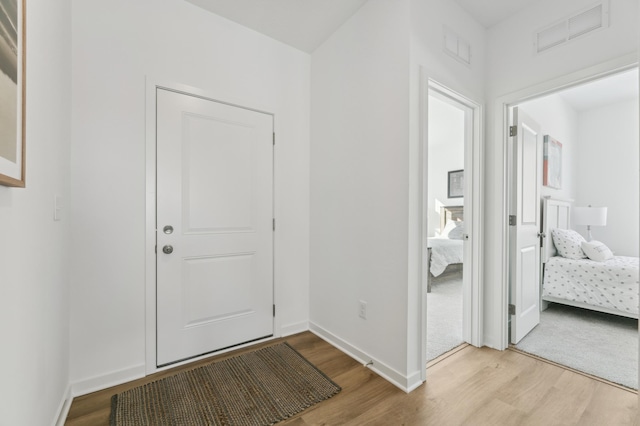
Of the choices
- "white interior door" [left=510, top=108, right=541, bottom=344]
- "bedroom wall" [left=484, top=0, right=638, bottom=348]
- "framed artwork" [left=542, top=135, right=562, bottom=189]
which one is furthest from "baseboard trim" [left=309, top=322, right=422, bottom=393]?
"framed artwork" [left=542, top=135, right=562, bottom=189]

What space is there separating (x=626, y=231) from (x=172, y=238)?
5959 mm

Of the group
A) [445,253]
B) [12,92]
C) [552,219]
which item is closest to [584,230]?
[552,219]

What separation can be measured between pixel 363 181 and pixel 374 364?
1361 mm

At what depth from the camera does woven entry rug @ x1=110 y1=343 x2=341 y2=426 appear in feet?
4.98

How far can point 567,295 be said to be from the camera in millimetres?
3018

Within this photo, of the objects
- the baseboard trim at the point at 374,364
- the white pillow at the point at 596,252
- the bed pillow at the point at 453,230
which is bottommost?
the baseboard trim at the point at 374,364

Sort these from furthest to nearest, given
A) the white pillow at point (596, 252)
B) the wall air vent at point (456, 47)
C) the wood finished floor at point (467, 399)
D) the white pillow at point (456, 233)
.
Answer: the white pillow at point (456, 233) → the white pillow at point (596, 252) → the wall air vent at point (456, 47) → the wood finished floor at point (467, 399)

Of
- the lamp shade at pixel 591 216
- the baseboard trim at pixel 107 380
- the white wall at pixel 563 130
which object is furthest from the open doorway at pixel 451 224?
the baseboard trim at pixel 107 380

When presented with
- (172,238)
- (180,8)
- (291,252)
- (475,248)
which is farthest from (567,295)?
(180,8)

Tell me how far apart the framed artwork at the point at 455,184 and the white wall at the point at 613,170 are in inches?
67.6

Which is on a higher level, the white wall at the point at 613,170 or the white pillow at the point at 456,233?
the white wall at the point at 613,170

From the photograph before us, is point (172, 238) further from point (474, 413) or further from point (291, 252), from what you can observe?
point (474, 413)

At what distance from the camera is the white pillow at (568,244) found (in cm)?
321

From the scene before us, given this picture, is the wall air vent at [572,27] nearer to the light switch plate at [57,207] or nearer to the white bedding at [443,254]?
the white bedding at [443,254]
